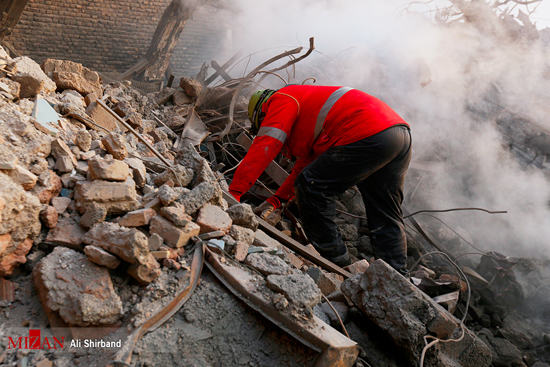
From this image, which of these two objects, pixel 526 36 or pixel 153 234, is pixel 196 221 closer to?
pixel 153 234

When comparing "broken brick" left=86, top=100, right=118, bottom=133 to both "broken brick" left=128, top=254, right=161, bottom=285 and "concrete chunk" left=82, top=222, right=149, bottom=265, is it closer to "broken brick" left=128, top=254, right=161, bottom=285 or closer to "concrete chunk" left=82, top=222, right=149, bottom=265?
"concrete chunk" left=82, top=222, right=149, bottom=265

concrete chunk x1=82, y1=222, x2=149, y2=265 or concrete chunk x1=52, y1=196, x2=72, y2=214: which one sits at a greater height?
concrete chunk x1=82, y1=222, x2=149, y2=265

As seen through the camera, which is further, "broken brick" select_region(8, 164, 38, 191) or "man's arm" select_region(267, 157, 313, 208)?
"man's arm" select_region(267, 157, 313, 208)

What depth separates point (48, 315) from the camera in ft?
4.91

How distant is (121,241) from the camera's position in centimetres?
159

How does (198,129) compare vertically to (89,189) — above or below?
below

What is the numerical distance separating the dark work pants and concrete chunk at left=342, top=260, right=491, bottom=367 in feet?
3.54

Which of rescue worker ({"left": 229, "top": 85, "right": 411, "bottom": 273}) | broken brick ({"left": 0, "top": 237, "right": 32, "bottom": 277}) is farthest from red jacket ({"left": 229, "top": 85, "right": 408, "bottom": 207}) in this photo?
broken brick ({"left": 0, "top": 237, "right": 32, "bottom": 277})

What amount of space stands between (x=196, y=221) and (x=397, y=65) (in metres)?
6.63

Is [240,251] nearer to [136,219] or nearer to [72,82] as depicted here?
[136,219]

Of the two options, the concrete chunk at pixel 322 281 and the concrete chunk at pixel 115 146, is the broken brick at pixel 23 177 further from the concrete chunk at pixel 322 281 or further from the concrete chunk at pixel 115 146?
the concrete chunk at pixel 322 281

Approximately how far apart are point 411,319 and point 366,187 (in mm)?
1696

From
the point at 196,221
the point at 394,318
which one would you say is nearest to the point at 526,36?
the point at 394,318

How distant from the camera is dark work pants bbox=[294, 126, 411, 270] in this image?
2926 millimetres
